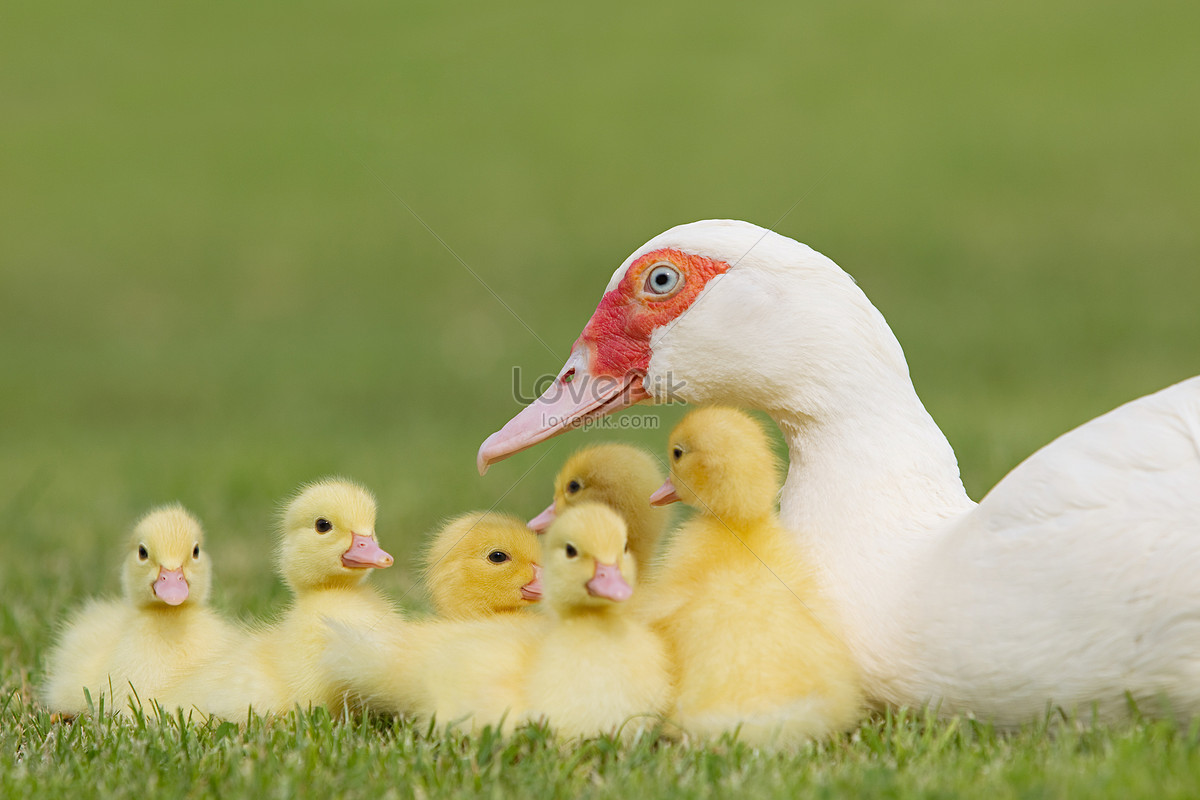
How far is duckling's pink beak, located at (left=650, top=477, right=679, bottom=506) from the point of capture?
11.4 feet

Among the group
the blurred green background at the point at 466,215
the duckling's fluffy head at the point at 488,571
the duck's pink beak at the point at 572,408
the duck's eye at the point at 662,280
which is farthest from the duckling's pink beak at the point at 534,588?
the blurred green background at the point at 466,215

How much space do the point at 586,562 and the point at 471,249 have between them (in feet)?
45.8

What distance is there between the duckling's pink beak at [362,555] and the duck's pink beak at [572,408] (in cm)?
38

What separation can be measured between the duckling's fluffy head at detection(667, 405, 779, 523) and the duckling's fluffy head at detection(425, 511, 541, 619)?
0.50 metres

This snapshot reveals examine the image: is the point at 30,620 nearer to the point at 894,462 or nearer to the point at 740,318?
the point at 740,318

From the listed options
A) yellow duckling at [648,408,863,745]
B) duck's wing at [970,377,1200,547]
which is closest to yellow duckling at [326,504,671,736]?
yellow duckling at [648,408,863,745]

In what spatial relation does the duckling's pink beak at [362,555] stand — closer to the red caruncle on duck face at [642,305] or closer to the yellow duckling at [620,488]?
the yellow duckling at [620,488]

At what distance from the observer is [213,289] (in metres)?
16.0

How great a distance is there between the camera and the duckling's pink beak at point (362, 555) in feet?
11.3

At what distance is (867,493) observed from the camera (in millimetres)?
3264

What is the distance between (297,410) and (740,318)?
9.12 metres

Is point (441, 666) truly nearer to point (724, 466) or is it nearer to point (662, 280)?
point (724, 466)

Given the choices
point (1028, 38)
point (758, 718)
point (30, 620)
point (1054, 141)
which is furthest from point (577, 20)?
point (758, 718)

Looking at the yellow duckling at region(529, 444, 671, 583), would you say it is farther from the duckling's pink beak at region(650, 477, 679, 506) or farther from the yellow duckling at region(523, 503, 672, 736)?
the yellow duckling at region(523, 503, 672, 736)
